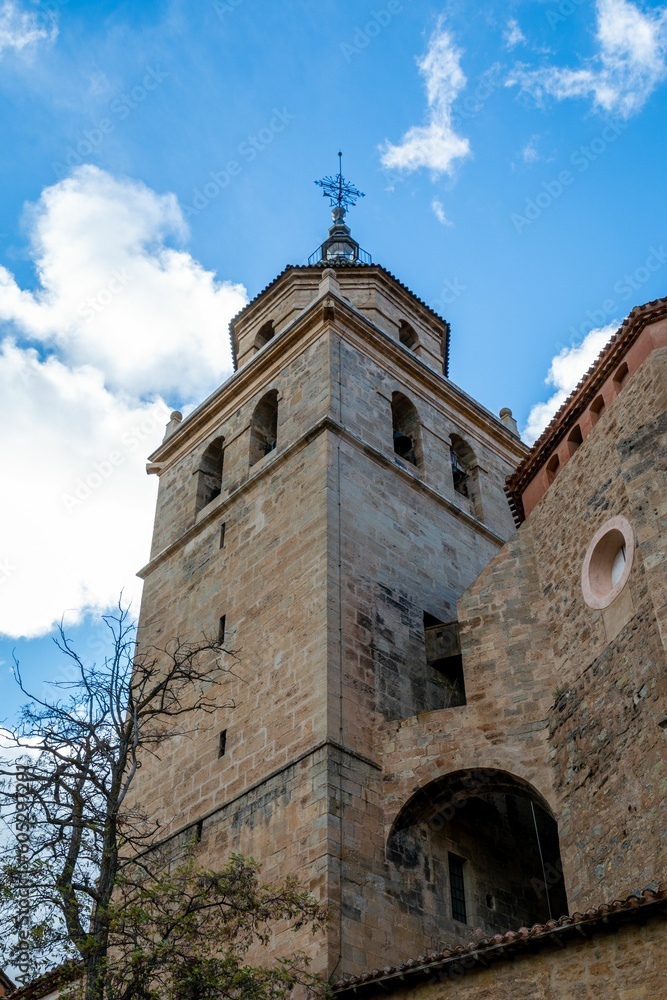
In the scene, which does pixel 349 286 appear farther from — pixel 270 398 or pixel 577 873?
pixel 577 873

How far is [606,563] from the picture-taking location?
13023 mm

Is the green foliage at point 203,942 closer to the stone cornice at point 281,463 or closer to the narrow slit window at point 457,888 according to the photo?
the narrow slit window at point 457,888

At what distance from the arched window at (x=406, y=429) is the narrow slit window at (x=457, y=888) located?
26.7 ft

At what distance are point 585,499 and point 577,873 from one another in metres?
4.83

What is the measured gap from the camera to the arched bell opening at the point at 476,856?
13.1 m

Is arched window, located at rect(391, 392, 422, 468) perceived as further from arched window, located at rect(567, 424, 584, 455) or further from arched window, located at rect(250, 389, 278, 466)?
arched window, located at rect(567, 424, 584, 455)

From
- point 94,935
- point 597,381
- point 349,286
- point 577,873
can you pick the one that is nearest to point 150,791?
point 94,935

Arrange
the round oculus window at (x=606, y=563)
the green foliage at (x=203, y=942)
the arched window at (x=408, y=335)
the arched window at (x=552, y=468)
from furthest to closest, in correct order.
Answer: the arched window at (x=408, y=335) → the arched window at (x=552, y=468) → the round oculus window at (x=606, y=563) → the green foliage at (x=203, y=942)

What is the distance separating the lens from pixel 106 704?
11977 mm

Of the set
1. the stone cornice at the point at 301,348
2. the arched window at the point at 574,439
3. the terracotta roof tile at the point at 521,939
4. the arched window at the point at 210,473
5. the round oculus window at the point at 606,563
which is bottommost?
the terracotta roof tile at the point at 521,939

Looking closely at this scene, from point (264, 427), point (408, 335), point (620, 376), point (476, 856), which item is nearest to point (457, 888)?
point (476, 856)

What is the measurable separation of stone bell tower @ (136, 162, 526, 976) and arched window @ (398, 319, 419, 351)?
47mm

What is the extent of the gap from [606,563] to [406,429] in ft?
27.5

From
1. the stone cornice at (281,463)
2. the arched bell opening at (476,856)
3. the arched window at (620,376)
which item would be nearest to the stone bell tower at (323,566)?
the stone cornice at (281,463)
